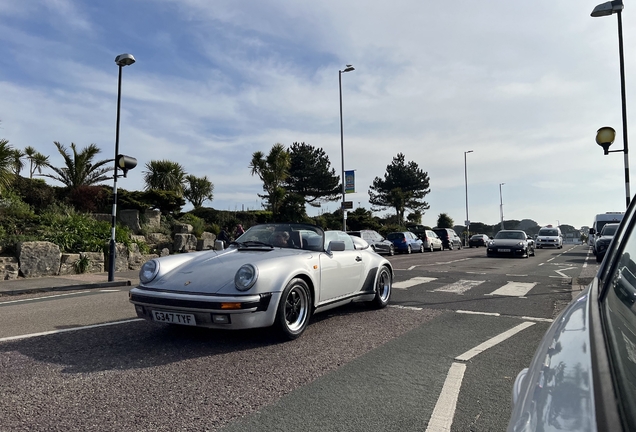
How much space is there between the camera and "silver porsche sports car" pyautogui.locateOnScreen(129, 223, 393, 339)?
15.5 feet

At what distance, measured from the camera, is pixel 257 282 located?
4793mm

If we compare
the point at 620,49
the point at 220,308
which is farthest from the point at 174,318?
the point at 620,49

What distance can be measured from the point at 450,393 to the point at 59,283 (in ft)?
33.8

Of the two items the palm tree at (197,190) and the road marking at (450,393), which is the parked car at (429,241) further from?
the road marking at (450,393)

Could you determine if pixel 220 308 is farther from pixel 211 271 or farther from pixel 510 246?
pixel 510 246

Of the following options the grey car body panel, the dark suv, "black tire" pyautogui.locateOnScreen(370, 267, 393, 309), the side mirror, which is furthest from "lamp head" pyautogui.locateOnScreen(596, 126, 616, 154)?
the dark suv

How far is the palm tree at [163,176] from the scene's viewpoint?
28875 mm

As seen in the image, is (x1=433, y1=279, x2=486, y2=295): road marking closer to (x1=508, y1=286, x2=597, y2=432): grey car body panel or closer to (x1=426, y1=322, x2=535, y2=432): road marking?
(x1=426, y1=322, x2=535, y2=432): road marking

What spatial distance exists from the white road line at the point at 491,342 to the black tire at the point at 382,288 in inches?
78.6

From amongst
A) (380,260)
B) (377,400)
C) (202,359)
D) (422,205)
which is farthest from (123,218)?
(422,205)

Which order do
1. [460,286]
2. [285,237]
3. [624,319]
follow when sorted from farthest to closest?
[460,286] → [285,237] → [624,319]

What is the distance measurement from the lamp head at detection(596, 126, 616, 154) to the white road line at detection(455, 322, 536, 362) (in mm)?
6783

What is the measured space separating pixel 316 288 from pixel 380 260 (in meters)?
2.07

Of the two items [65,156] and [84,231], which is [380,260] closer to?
[84,231]
